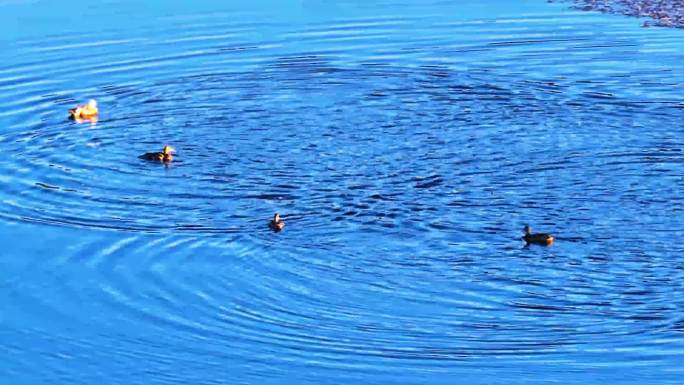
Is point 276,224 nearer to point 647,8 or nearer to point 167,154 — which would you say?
point 167,154

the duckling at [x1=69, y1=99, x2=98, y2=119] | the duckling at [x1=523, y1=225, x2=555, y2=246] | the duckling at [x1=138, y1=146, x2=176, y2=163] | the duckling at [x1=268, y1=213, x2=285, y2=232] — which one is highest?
the duckling at [x1=69, y1=99, x2=98, y2=119]

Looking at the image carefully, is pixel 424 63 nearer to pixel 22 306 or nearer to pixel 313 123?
pixel 313 123

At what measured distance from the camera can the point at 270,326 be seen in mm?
12430

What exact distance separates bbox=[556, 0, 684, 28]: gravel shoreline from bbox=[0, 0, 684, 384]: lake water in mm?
471

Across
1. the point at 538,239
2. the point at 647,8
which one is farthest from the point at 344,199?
the point at 647,8

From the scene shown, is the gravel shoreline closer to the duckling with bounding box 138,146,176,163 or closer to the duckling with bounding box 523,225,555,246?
the duckling with bounding box 138,146,176,163

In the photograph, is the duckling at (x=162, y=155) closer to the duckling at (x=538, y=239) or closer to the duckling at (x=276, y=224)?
the duckling at (x=276, y=224)

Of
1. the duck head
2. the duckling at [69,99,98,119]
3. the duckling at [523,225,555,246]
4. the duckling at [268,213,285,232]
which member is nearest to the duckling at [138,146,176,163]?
the duck head

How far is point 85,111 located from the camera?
61.2 ft

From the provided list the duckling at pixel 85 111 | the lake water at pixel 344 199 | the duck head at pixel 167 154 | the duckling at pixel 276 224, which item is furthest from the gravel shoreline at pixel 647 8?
the duckling at pixel 276 224

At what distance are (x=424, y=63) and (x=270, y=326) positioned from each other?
8.75 m

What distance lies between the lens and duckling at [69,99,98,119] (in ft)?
60.6

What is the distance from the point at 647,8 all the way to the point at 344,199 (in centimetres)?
992

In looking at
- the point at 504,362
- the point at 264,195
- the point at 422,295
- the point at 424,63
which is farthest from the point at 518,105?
the point at 504,362
